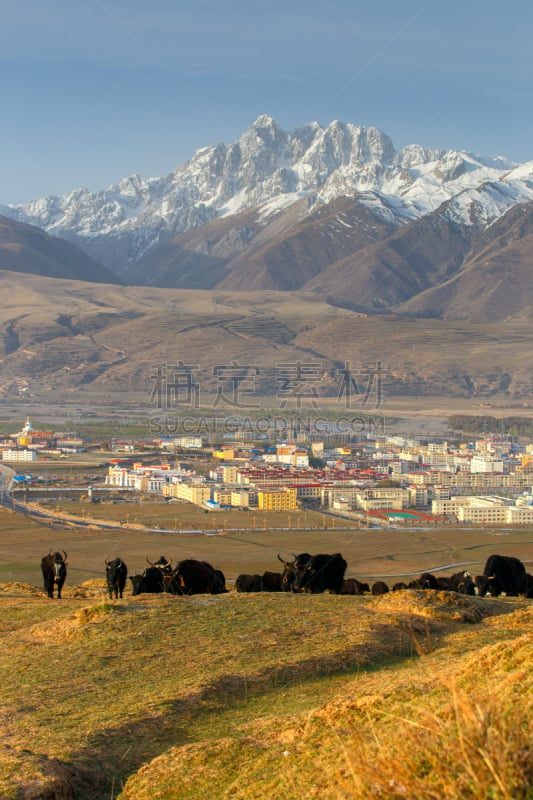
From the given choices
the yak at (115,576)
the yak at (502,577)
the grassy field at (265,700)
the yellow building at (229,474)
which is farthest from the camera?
the yellow building at (229,474)

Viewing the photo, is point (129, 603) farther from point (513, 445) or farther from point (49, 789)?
point (513, 445)

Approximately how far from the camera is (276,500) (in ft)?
198

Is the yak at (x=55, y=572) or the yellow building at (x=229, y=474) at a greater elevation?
the yellow building at (x=229, y=474)

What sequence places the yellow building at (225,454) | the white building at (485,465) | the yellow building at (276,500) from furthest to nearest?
the yellow building at (225,454)
the white building at (485,465)
the yellow building at (276,500)

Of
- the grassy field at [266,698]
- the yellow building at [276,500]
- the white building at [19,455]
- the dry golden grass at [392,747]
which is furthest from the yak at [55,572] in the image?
the white building at [19,455]

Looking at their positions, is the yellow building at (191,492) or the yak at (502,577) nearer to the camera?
the yak at (502,577)

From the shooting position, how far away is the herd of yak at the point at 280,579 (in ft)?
45.9

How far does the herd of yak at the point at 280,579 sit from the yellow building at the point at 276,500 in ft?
138

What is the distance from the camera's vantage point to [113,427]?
114m

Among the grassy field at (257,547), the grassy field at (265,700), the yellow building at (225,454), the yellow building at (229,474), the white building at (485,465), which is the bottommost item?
the grassy field at (257,547)

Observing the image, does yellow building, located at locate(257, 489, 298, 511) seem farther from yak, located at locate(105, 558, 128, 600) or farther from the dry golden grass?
the dry golden grass

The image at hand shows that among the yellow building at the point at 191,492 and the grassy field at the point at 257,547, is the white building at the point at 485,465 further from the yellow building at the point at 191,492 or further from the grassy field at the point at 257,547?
the grassy field at the point at 257,547

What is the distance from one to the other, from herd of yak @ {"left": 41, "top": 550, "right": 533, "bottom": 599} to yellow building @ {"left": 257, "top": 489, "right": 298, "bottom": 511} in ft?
138

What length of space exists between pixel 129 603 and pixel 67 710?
4.09m
